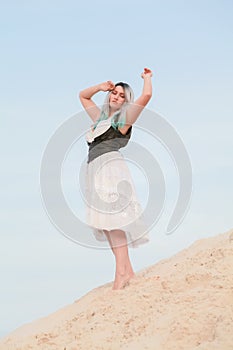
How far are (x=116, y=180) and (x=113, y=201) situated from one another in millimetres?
194

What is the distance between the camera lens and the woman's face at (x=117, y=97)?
20.5 feet

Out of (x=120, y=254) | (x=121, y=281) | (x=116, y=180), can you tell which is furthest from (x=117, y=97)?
(x=121, y=281)

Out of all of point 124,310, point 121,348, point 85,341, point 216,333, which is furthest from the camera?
point 124,310

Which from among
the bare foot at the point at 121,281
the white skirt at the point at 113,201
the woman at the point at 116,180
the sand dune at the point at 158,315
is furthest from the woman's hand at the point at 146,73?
the bare foot at the point at 121,281

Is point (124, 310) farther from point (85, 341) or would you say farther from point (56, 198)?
point (56, 198)

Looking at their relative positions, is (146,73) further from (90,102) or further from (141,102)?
(90,102)

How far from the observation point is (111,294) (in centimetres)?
582

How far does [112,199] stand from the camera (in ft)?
19.5

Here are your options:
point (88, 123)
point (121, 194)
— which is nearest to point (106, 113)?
point (88, 123)

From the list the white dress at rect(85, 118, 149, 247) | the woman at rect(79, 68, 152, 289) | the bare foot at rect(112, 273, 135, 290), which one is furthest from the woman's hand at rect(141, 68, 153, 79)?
the bare foot at rect(112, 273, 135, 290)

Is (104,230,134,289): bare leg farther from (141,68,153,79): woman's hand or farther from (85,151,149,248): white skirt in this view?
(141,68,153,79): woman's hand

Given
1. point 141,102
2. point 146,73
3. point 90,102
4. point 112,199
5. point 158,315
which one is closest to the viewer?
point 158,315

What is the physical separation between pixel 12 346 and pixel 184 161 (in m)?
2.31

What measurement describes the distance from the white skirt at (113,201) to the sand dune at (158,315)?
0.47 m
